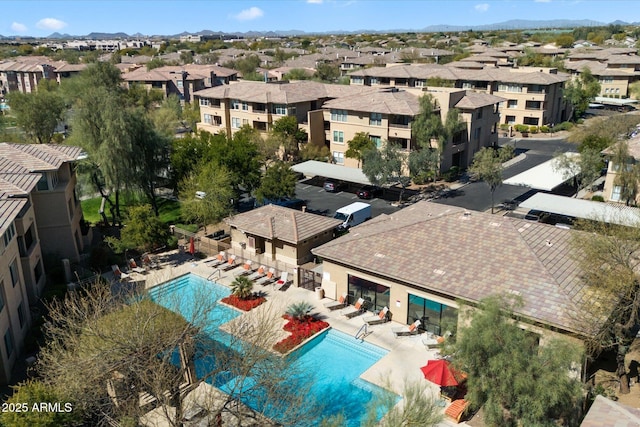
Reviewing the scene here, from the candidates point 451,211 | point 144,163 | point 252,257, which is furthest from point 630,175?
point 144,163

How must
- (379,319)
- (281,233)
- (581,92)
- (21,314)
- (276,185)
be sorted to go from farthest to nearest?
(581,92)
(276,185)
(281,233)
(379,319)
(21,314)

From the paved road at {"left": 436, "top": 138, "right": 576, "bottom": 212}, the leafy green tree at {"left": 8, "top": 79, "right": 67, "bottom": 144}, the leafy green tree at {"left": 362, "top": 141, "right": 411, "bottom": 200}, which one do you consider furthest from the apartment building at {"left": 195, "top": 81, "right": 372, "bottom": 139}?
the paved road at {"left": 436, "top": 138, "right": 576, "bottom": 212}

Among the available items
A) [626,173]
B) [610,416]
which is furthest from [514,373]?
[626,173]

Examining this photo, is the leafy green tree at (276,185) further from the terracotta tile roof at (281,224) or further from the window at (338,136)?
the window at (338,136)

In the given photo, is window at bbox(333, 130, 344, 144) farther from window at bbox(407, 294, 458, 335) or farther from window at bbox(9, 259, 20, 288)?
window at bbox(9, 259, 20, 288)

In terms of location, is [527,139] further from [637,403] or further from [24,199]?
[24,199]

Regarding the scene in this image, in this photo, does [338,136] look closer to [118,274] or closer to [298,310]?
[118,274]
